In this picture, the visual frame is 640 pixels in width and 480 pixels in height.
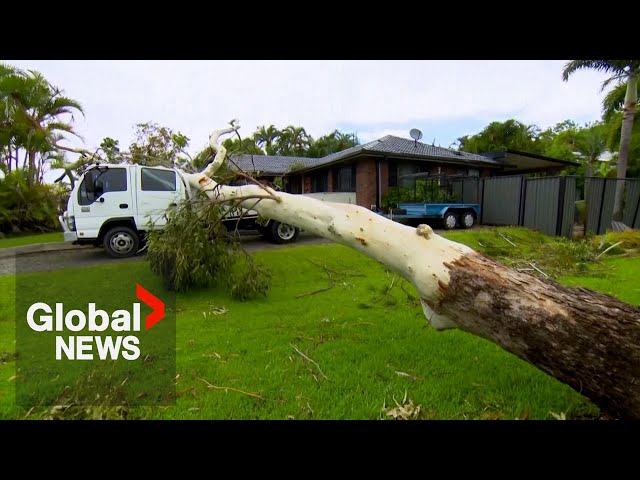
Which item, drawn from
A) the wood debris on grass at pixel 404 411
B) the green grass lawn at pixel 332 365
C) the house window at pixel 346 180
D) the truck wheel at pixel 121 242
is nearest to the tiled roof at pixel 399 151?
the house window at pixel 346 180

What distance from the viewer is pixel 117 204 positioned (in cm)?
767

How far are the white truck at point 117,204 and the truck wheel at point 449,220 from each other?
8.18 m

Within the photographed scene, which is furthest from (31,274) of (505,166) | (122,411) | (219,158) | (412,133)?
(505,166)

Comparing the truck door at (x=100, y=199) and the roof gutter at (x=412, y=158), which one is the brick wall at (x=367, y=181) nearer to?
the roof gutter at (x=412, y=158)

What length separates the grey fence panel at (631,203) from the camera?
12.7 metres

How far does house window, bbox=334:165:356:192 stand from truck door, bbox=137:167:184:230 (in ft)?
32.6

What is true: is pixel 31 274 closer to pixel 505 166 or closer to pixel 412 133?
pixel 412 133

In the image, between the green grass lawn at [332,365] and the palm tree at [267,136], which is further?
the palm tree at [267,136]

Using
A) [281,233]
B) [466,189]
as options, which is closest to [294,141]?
[466,189]

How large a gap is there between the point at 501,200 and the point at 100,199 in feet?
44.0

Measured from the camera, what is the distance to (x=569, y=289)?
2420 millimetres

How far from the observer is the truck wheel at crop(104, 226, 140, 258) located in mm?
7668

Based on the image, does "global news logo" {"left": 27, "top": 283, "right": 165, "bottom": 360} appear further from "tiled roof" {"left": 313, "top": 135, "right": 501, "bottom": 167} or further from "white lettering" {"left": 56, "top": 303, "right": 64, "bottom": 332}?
"tiled roof" {"left": 313, "top": 135, "right": 501, "bottom": 167}

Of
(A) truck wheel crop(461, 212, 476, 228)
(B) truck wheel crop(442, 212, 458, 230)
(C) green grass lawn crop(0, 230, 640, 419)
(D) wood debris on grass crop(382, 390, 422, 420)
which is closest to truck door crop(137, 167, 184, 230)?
(C) green grass lawn crop(0, 230, 640, 419)
